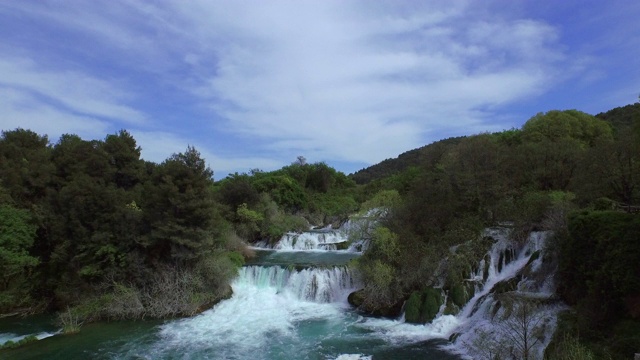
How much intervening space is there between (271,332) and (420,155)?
3264cm

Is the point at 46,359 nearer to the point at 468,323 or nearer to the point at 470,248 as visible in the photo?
the point at 468,323

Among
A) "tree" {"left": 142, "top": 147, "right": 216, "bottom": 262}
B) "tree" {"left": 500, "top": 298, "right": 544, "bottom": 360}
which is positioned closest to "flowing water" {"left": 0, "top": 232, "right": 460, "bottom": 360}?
"tree" {"left": 500, "top": 298, "right": 544, "bottom": 360}

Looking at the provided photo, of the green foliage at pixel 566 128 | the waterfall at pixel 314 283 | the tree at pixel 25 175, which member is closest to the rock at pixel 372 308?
the waterfall at pixel 314 283

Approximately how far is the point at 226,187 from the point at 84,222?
19.5m

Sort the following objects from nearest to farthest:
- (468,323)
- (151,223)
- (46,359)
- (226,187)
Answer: (46,359), (468,323), (151,223), (226,187)

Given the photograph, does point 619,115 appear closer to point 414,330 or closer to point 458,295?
point 458,295

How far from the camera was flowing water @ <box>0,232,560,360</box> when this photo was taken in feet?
46.0

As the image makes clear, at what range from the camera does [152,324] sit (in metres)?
17.4

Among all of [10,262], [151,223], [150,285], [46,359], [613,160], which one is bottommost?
[46,359]

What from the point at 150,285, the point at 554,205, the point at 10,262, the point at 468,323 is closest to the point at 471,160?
the point at 554,205


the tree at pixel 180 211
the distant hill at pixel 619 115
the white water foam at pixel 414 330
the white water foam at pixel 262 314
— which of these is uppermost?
the distant hill at pixel 619 115

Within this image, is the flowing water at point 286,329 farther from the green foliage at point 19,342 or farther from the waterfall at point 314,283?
the green foliage at point 19,342

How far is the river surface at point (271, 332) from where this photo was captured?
1402cm

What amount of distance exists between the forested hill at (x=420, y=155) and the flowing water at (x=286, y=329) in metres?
12.5
